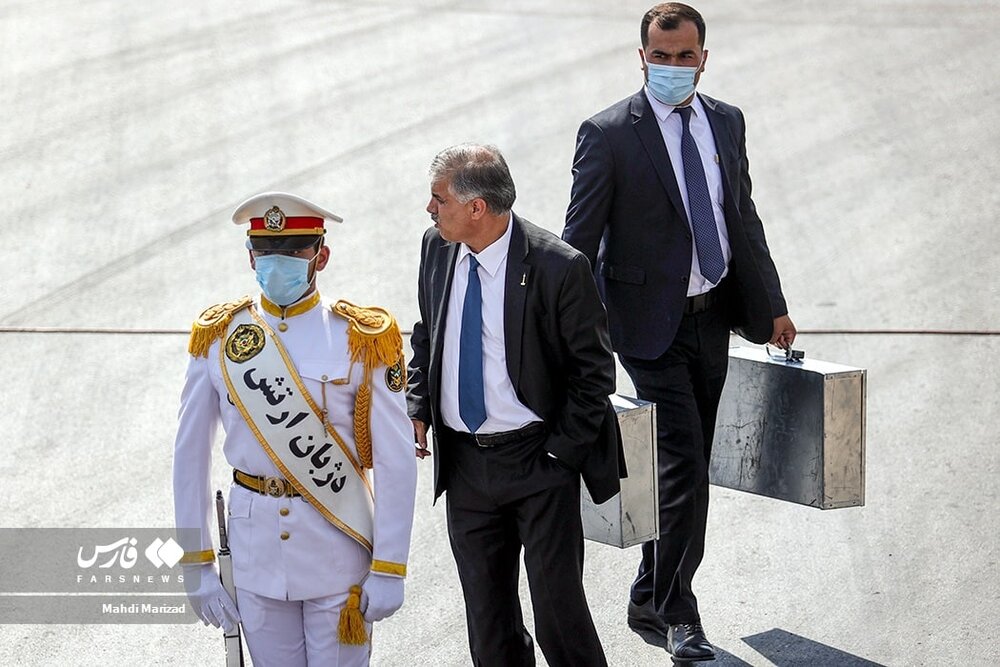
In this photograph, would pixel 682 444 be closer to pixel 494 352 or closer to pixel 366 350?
pixel 494 352

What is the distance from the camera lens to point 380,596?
4.02m

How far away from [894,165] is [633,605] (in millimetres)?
5501

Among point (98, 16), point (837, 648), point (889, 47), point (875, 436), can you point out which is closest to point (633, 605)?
point (837, 648)

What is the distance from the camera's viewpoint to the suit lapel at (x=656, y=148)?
5168 mm

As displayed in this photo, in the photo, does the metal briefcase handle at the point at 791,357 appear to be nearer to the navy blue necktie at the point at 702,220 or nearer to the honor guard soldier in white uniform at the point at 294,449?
the navy blue necktie at the point at 702,220

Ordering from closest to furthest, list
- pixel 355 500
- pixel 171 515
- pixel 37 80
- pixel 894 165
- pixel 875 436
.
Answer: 1. pixel 355 500
2. pixel 171 515
3. pixel 875 436
4. pixel 894 165
5. pixel 37 80

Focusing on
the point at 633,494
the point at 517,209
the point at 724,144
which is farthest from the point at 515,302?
the point at 517,209

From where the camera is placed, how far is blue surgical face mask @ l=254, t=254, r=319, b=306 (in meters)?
3.96

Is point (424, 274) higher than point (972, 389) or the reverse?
higher

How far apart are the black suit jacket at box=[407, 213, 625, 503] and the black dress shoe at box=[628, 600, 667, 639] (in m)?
1.08

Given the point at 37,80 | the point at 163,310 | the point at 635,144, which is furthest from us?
the point at 37,80

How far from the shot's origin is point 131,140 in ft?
34.8

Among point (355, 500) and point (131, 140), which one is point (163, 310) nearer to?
point (131, 140)

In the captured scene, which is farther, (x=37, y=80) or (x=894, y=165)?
(x=37, y=80)
